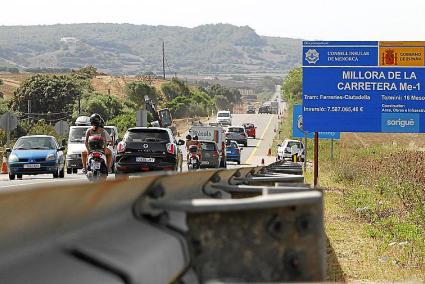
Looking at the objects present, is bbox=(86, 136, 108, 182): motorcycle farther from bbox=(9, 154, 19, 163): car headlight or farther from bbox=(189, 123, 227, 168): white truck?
bbox=(189, 123, 227, 168): white truck

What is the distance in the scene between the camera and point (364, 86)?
25.0 m

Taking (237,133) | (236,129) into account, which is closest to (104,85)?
(237,133)

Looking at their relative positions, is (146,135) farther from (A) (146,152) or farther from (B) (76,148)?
(B) (76,148)

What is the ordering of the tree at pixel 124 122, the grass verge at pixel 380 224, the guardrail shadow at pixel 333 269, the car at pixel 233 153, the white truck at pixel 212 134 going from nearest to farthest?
the guardrail shadow at pixel 333 269 < the grass verge at pixel 380 224 < the white truck at pixel 212 134 < the car at pixel 233 153 < the tree at pixel 124 122

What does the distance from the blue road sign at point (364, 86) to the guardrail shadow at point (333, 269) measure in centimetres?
1140

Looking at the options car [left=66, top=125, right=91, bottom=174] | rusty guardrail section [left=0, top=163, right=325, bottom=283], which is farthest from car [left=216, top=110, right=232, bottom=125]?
rusty guardrail section [left=0, top=163, right=325, bottom=283]

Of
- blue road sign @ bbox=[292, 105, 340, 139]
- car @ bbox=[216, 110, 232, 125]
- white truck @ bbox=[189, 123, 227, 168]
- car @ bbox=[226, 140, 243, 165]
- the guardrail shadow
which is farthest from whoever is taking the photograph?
car @ bbox=[216, 110, 232, 125]

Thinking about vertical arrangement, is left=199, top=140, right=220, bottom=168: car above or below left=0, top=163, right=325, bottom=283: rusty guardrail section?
below

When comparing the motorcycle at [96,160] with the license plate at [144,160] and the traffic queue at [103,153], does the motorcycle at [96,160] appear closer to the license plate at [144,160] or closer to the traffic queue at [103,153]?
the traffic queue at [103,153]

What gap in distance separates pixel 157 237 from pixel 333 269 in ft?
28.5

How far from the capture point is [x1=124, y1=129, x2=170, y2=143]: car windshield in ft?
84.6

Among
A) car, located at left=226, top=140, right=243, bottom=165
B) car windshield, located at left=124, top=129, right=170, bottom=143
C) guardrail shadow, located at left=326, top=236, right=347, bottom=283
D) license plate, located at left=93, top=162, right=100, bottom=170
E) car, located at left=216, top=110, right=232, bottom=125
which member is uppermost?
car windshield, located at left=124, top=129, right=170, bottom=143

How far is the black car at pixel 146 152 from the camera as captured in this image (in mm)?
25500

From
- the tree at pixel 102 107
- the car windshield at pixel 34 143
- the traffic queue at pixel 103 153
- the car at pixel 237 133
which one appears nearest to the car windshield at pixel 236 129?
the car at pixel 237 133
